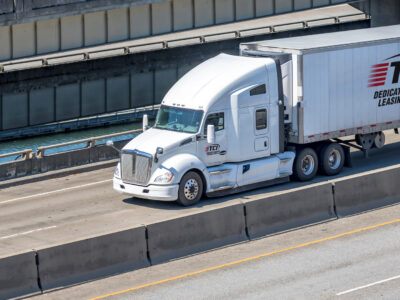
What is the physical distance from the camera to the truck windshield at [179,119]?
26219 millimetres

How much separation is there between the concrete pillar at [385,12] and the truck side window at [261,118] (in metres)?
34.2

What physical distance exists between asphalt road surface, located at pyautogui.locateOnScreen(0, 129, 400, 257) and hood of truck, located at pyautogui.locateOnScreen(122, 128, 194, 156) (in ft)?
5.48

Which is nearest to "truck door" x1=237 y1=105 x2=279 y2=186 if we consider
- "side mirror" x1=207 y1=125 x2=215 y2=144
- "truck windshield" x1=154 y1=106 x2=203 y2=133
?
"side mirror" x1=207 y1=125 x2=215 y2=144

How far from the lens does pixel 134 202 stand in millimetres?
26953

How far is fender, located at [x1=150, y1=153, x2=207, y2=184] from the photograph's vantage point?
83.5 ft

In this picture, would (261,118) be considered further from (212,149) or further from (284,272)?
(284,272)

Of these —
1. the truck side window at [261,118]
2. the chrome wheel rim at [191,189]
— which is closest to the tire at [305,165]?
the truck side window at [261,118]

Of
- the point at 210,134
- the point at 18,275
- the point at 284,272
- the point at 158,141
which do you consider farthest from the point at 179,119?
the point at 18,275

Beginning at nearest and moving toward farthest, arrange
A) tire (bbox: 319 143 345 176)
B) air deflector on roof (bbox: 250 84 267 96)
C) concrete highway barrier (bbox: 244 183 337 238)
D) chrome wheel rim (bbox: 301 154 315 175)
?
1. concrete highway barrier (bbox: 244 183 337 238)
2. air deflector on roof (bbox: 250 84 267 96)
3. chrome wheel rim (bbox: 301 154 315 175)
4. tire (bbox: 319 143 345 176)

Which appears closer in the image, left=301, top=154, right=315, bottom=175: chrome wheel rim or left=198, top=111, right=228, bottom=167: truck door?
left=198, top=111, right=228, bottom=167: truck door

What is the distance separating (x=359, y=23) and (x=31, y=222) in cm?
3944

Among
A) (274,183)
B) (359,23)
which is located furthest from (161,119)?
(359,23)

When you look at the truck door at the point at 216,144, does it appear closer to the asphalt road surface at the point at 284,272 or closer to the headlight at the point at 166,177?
the headlight at the point at 166,177

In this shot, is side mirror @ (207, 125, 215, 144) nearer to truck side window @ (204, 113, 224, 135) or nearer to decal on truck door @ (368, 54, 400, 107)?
truck side window @ (204, 113, 224, 135)
